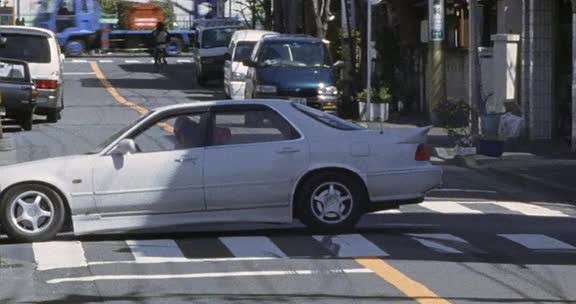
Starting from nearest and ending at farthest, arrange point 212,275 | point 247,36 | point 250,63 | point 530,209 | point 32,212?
point 212,275
point 32,212
point 530,209
point 250,63
point 247,36

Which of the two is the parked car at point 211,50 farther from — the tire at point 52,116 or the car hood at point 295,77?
the tire at point 52,116

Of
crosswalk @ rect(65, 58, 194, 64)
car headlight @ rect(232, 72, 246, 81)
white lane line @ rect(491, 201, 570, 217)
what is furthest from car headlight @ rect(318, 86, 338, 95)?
crosswalk @ rect(65, 58, 194, 64)

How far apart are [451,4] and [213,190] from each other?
2097 centimetres

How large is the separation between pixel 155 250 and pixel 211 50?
3224cm

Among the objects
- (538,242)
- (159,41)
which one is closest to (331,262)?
(538,242)

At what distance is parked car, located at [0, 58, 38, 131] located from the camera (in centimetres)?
2717

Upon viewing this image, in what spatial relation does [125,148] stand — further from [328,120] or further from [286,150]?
[328,120]

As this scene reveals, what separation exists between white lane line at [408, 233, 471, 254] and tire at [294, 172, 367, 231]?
66 cm

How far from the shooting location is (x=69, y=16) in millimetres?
63156

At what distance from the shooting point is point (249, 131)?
1413 centimetres

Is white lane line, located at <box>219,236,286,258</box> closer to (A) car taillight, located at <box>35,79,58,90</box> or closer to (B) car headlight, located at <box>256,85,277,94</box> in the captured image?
(A) car taillight, located at <box>35,79,58,90</box>

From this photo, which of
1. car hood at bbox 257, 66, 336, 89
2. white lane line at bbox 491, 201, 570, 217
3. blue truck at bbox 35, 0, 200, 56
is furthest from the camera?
blue truck at bbox 35, 0, 200, 56

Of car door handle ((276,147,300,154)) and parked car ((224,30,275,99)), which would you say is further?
parked car ((224,30,275,99))

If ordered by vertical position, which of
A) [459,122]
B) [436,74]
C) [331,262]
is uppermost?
[436,74]
